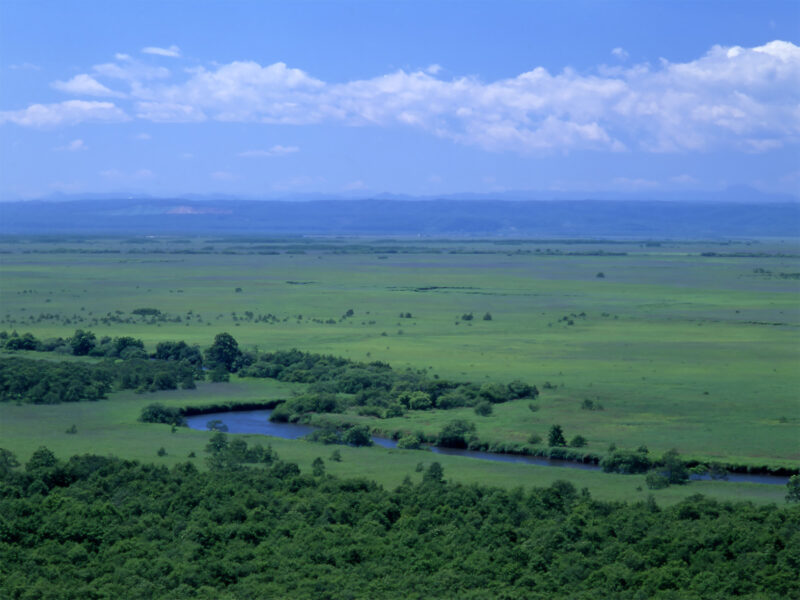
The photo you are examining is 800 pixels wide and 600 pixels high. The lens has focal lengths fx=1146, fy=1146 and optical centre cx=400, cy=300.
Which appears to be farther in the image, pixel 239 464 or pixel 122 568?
pixel 239 464

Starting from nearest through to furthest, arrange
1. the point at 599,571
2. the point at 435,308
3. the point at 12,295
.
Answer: the point at 599,571
the point at 435,308
the point at 12,295

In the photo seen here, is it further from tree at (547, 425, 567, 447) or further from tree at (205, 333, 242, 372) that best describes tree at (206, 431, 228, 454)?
tree at (205, 333, 242, 372)

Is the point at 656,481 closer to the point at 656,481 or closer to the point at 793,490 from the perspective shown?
the point at 656,481

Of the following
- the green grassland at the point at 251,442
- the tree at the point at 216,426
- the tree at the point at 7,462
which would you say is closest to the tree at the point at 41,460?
the tree at the point at 7,462

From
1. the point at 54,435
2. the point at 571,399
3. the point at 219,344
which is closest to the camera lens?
the point at 54,435

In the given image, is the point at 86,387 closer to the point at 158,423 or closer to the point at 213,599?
the point at 158,423

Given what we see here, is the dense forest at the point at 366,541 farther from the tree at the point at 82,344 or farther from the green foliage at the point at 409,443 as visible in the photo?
the tree at the point at 82,344

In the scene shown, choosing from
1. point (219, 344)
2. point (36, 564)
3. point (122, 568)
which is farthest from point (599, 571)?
point (219, 344)
